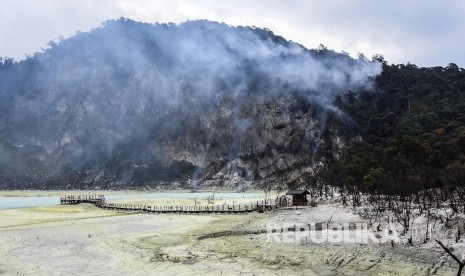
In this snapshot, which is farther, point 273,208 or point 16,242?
point 273,208

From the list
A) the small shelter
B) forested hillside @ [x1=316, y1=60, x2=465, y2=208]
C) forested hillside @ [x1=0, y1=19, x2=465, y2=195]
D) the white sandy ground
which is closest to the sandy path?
the white sandy ground

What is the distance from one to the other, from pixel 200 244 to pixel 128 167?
157 metres

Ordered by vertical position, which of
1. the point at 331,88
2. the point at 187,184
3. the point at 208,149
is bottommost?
the point at 187,184

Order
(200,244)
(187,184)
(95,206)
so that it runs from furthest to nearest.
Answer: (187,184) → (95,206) → (200,244)

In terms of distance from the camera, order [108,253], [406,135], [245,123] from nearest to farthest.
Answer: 1. [108,253]
2. [406,135]
3. [245,123]

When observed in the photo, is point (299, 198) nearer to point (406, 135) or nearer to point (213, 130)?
point (406, 135)

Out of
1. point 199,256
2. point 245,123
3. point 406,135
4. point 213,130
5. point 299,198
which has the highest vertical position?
point 245,123

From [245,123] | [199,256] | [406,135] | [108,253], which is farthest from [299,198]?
[245,123]

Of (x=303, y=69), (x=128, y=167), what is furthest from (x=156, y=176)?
(x=303, y=69)

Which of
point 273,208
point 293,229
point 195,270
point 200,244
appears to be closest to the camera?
point 195,270

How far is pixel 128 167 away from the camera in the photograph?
18038 centimetres

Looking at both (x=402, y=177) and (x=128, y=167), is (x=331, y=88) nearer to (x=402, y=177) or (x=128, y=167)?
(x=128, y=167)

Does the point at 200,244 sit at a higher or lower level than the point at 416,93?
lower

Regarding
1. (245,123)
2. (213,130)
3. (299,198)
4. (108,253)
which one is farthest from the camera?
(213,130)
